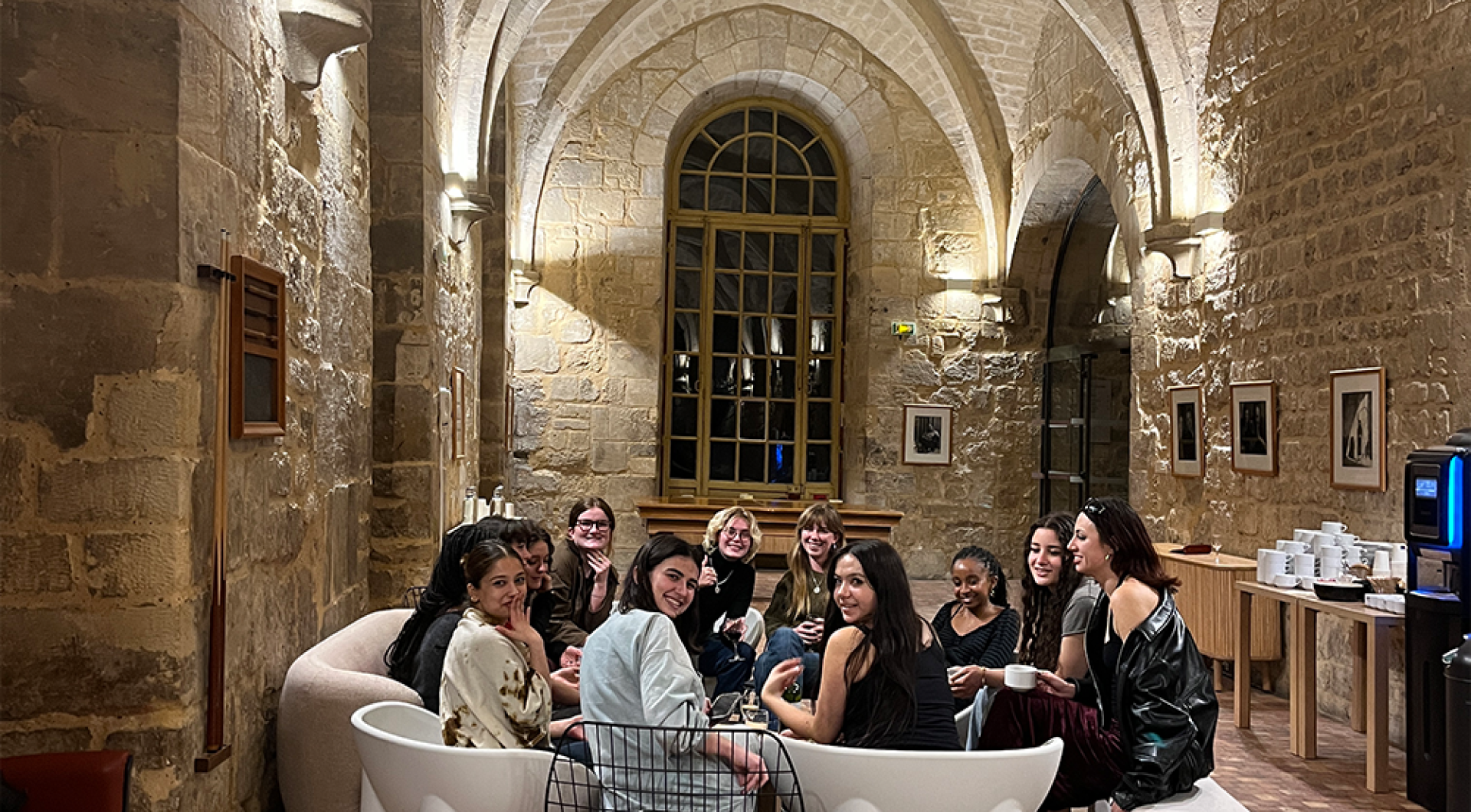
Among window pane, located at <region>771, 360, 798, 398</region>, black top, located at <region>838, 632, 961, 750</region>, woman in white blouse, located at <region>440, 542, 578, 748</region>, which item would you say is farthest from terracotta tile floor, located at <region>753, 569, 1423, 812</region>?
window pane, located at <region>771, 360, 798, 398</region>

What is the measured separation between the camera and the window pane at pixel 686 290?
11211 mm

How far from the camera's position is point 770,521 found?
31.0 ft

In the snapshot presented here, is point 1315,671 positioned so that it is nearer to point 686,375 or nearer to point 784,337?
point 784,337

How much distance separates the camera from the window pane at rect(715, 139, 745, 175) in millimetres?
11305

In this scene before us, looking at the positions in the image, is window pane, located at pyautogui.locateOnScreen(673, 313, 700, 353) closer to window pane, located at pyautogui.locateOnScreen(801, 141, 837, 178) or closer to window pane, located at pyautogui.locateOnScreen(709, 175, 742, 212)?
window pane, located at pyautogui.locateOnScreen(709, 175, 742, 212)

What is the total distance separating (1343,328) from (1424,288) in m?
0.65

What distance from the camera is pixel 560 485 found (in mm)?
10500

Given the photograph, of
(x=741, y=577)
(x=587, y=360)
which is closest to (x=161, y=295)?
(x=741, y=577)

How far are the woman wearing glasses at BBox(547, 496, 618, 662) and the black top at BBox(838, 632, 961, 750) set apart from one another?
1941mm

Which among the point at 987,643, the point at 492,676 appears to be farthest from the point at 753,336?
the point at 492,676

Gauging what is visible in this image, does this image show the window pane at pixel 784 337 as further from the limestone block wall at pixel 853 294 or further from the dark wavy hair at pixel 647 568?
the dark wavy hair at pixel 647 568

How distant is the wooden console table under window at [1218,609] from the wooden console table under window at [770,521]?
3259mm

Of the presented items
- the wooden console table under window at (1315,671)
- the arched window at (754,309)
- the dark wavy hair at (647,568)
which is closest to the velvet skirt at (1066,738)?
the dark wavy hair at (647,568)

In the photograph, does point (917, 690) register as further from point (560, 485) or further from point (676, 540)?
point (560, 485)
